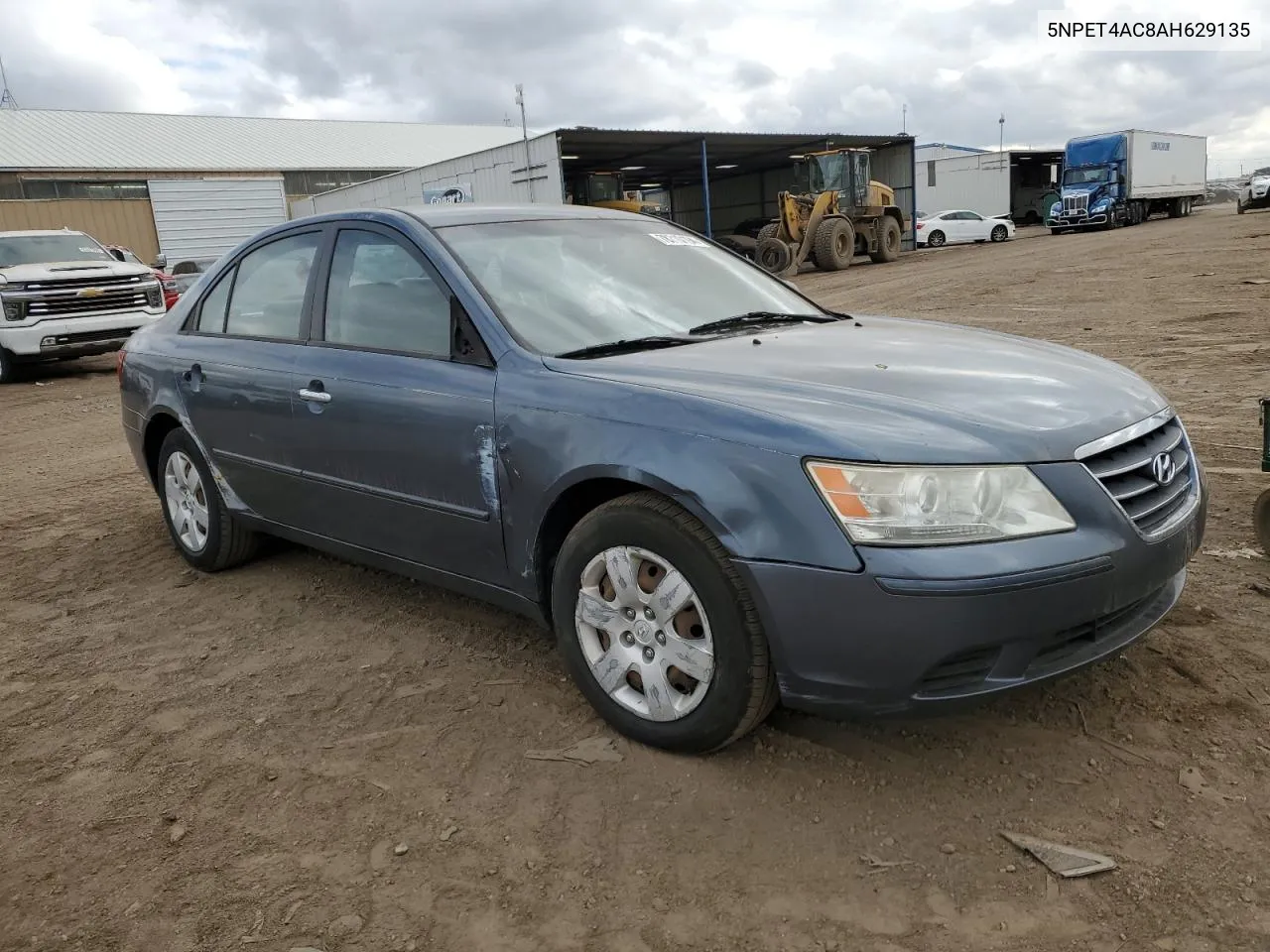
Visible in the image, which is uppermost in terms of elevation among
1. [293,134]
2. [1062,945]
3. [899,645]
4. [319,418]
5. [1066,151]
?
[293,134]

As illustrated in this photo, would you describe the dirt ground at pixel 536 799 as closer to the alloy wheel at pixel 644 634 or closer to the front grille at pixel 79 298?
the alloy wheel at pixel 644 634

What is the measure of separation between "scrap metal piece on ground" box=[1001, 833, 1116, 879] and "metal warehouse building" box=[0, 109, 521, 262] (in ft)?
93.4

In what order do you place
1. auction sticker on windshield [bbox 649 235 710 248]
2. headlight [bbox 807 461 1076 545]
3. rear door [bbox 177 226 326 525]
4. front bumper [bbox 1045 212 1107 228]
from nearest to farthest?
1. headlight [bbox 807 461 1076 545]
2. rear door [bbox 177 226 326 525]
3. auction sticker on windshield [bbox 649 235 710 248]
4. front bumper [bbox 1045 212 1107 228]

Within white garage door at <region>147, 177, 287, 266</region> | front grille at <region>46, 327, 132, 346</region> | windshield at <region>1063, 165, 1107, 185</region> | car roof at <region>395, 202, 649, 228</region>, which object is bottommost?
front grille at <region>46, 327, 132, 346</region>

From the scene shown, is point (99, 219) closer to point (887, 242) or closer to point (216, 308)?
point (887, 242)

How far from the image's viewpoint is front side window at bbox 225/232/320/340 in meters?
3.86

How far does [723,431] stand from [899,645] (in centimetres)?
66

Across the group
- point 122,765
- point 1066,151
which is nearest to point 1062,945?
point 122,765

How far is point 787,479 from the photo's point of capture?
7.66 ft

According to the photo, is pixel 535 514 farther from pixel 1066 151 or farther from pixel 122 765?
pixel 1066 151

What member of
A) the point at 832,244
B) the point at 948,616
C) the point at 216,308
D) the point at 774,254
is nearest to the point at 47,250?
the point at 216,308

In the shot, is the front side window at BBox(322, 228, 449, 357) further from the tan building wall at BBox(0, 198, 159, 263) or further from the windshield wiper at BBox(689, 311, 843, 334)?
the tan building wall at BBox(0, 198, 159, 263)

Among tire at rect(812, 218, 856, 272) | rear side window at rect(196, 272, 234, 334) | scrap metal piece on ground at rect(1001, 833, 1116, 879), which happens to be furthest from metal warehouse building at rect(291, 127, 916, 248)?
scrap metal piece on ground at rect(1001, 833, 1116, 879)

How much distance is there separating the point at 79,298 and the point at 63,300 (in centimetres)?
19
